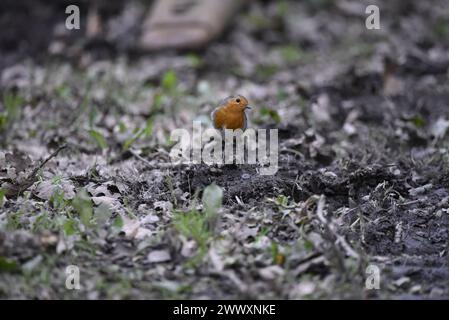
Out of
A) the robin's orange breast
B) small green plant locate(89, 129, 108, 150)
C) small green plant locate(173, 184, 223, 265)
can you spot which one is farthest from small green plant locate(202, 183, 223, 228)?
small green plant locate(89, 129, 108, 150)

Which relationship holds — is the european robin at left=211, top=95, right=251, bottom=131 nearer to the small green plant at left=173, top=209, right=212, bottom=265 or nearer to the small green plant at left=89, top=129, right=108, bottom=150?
the small green plant at left=89, top=129, right=108, bottom=150

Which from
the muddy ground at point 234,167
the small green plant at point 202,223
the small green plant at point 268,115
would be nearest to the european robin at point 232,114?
the muddy ground at point 234,167

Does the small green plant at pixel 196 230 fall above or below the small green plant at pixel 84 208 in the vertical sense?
below

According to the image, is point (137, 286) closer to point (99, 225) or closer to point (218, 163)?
point (99, 225)

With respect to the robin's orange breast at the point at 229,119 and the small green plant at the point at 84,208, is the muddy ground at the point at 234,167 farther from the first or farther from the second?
the robin's orange breast at the point at 229,119

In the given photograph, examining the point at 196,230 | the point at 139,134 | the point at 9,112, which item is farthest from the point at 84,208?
the point at 9,112

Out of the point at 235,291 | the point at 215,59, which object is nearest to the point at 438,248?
the point at 235,291

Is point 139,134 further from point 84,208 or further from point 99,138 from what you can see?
point 84,208

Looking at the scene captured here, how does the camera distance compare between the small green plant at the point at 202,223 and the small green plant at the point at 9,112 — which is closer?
the small green plant at the point at 202,223
